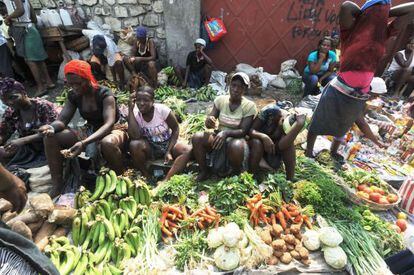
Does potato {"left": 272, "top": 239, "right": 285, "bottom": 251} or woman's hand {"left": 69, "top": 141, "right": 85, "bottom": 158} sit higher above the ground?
woman's hand {"left": 69, "top": 141, "right": 85, "bottom": 158}

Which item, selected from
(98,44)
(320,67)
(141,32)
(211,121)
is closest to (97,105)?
(211,121)

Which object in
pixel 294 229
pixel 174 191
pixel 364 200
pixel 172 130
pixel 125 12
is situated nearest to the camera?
pixel 294 229

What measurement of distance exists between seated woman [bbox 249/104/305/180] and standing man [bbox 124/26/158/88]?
151 inches

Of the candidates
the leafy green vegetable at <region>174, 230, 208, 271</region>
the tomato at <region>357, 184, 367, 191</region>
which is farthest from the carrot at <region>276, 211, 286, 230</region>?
the tomato at <region>357, 184, 367, 191</region>

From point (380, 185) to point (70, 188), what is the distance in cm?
414

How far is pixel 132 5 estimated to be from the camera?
21.3 ft

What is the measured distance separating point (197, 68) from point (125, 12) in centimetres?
224

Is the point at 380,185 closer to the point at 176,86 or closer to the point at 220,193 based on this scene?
the point at 220,193

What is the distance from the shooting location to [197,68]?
6.75m

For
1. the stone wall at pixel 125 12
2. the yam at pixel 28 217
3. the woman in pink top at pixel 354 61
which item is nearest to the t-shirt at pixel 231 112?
the woman in pink top at pixel 354 61

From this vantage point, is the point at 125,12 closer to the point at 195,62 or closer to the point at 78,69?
the point at 195,62

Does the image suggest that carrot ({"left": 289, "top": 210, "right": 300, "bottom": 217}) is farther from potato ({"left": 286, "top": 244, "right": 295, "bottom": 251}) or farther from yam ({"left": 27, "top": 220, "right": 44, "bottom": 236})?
yam ({"left": 27, "top": 220, "right": 44, "bottom": 236})

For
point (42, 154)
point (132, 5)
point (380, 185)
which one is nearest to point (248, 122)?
point (380, 185)

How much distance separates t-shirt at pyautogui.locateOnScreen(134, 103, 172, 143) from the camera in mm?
3656
